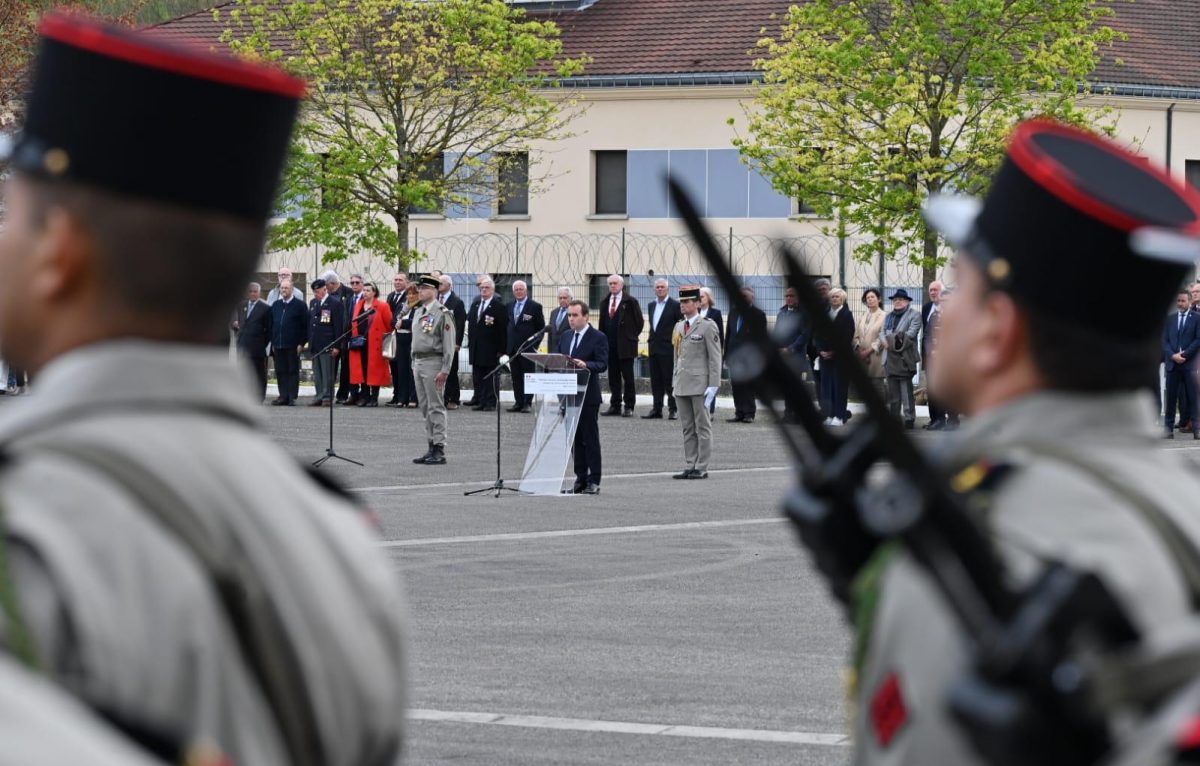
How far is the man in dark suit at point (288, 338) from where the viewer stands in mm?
33562

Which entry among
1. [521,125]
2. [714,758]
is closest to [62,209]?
[714,758]

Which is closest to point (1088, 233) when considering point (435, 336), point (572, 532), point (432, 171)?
point (572, 532)

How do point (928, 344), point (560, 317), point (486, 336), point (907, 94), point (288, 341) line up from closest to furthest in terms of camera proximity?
1. point (928, 344)
2. point (560, 317)
3. point (486, 336)
4. point (288, 341)
5. point (907, 94)

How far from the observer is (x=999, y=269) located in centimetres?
254

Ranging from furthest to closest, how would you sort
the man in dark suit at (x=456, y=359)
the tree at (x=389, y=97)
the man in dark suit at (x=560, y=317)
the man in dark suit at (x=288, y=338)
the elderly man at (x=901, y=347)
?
the tree at (x=389, y=97)
the man in dark suit at (x=288, y=338)
the man in dark suit at (x=456, y=359)
the elderly man at (x=901, y=347)
the man in dark suit at (x=560, y=317)

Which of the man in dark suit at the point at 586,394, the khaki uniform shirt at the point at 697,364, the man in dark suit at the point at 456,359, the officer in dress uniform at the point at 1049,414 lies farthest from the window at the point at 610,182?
the officer in dress uniform at the point at 1049,414

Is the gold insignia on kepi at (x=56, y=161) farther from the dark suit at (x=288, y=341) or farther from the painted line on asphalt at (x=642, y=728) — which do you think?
the dark suit at (x=288, y=341)

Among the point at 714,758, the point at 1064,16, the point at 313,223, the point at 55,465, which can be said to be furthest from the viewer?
the point at 313,223

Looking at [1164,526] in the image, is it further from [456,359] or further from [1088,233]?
[456,359]

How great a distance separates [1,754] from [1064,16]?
118ft

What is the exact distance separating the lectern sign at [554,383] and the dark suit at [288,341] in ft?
48.2

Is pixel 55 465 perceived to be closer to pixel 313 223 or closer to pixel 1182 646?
pixel 1182 646

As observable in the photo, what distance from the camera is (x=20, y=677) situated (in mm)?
1488

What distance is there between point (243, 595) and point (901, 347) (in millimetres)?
27146
